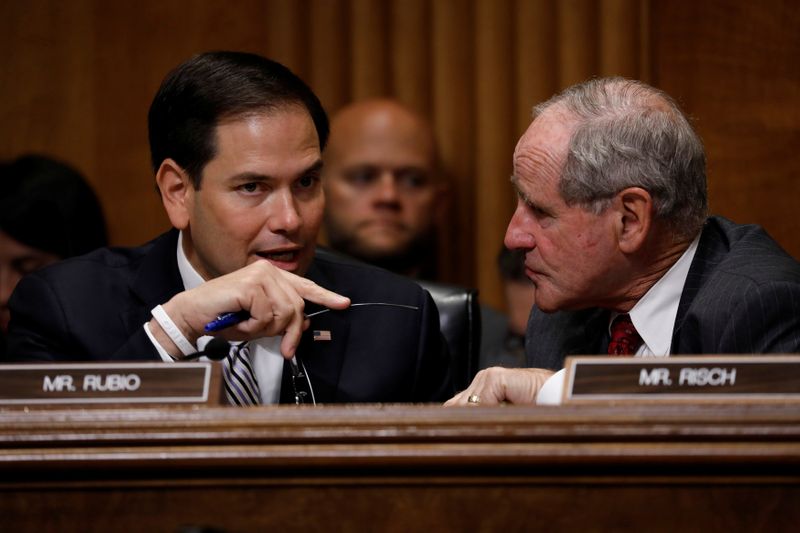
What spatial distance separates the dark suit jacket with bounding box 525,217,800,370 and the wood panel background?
4.70 ft

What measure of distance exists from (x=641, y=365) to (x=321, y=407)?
14.4 inches

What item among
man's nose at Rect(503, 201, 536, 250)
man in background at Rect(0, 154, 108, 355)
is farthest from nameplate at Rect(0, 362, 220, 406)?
man in background at Rect(0, 154, 108, 355)

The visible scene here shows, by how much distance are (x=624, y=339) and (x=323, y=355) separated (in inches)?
21.8

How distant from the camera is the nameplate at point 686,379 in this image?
4.02 feet

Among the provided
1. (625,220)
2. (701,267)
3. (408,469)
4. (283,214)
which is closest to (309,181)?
(283,214)

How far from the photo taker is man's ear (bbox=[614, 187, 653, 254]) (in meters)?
1.92

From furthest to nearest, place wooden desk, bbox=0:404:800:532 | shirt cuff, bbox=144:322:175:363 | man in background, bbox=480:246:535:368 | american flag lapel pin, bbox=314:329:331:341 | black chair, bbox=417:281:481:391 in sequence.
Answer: man in background, bbox=480:246:535:368, black chair, bbox=417:281:481:391, american flag lapel pin, bbox=314:329:331:341, shirt cuff, bbox=144:322:175:363, wooden desk, bbox=0:404:800:532

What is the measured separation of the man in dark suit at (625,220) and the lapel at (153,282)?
2.24ft

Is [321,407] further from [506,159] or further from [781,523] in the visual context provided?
[506,159]

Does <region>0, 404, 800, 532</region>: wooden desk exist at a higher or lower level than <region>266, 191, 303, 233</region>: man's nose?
lower

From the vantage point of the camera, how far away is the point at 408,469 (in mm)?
1181

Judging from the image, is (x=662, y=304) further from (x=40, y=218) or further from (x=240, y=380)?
(x=40, y=218)

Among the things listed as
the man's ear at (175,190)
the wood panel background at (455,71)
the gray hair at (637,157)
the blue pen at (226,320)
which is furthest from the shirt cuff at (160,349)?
the wood panel background at (455,71)

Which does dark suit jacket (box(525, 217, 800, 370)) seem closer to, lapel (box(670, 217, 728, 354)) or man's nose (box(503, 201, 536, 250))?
lapel (box(670, 217, 728, 354))
